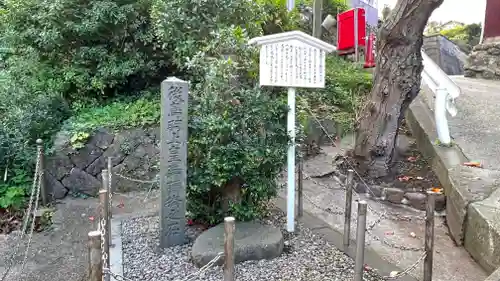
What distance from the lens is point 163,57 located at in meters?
7.75

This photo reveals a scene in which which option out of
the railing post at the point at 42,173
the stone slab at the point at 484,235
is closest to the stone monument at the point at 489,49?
the stone slab at the point at 484,235

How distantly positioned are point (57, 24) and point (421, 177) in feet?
22.7

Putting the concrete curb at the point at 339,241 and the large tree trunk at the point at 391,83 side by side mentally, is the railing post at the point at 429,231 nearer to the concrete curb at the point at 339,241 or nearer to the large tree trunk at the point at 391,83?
the concrete curb at the point at 339,241

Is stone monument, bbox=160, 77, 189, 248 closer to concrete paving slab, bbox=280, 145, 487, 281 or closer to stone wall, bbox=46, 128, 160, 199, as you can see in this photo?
concrete paving slab, bbox=280, 145, 487, 281

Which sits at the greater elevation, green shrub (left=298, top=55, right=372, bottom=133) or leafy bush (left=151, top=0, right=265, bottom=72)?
leafy bush (left=151, top=0, right=265, bottom=72)

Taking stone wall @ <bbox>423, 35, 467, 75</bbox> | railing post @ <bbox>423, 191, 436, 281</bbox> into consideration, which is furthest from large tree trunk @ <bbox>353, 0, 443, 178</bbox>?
stone wall @ <bbox>423, 35, 467, 75</bbox>

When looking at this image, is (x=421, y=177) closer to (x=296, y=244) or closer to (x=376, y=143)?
(x=376, y=143)

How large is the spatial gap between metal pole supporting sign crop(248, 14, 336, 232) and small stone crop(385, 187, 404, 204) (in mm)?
1806

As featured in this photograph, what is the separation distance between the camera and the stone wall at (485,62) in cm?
1055

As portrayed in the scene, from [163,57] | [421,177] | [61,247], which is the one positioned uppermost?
[163,57]

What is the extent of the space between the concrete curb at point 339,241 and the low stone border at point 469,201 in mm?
849

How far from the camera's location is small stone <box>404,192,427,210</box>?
5223 mm

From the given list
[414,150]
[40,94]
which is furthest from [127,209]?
[414,150]

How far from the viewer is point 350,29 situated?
11.1 m
